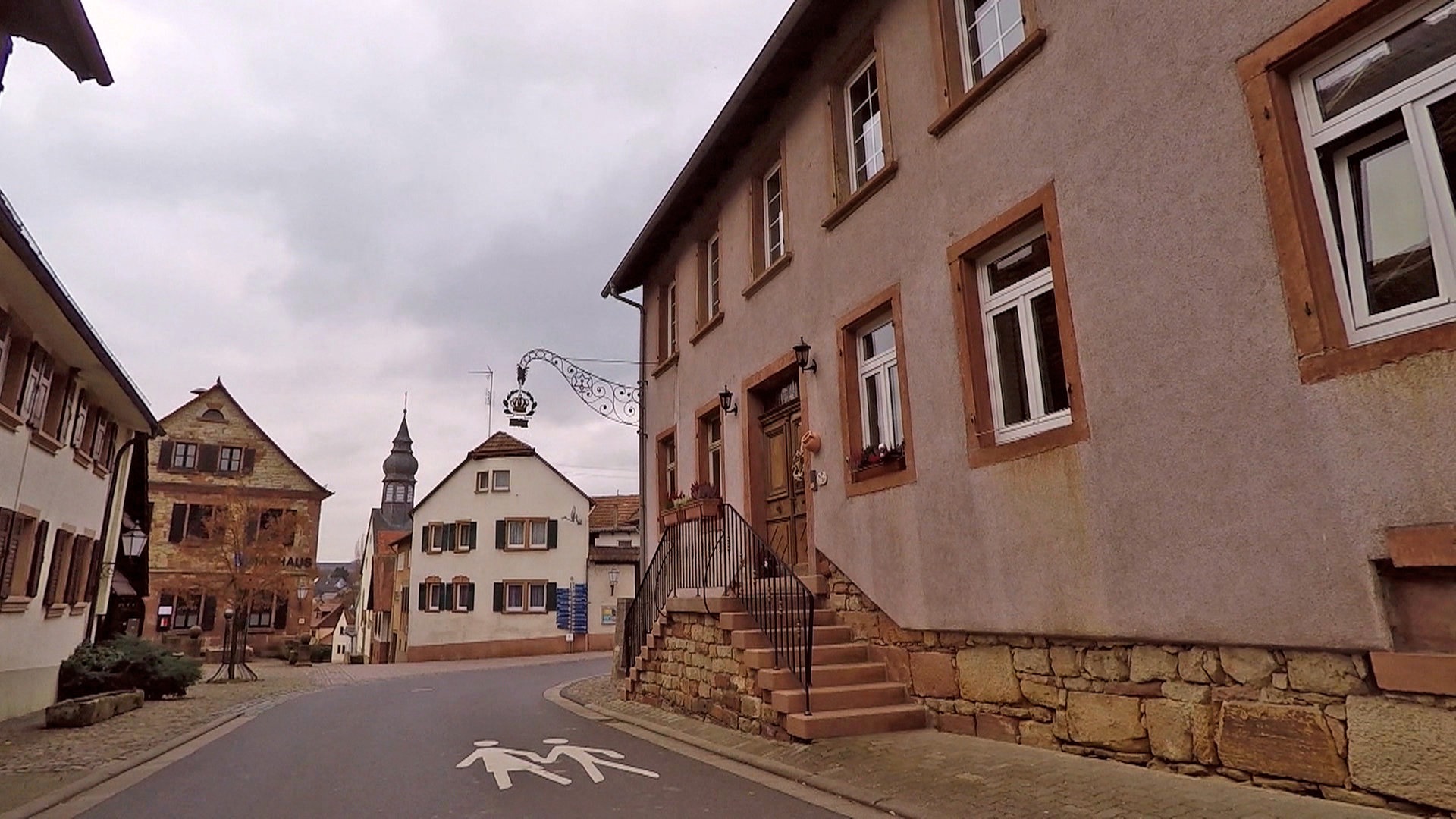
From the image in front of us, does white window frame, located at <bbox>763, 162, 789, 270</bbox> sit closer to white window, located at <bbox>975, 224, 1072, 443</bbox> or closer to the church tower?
white window, located at <bbox>975, 224, 1072, 443</bbox>

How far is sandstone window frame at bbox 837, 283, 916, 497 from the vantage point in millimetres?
7902

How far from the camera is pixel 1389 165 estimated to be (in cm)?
444

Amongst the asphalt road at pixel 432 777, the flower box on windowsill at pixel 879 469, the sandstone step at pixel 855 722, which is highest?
the flower box on windowsill at pixel 879 469

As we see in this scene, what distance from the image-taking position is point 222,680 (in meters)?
21.1

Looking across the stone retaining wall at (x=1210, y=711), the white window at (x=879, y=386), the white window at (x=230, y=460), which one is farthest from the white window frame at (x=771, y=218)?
the white window at (x=230, y=460)

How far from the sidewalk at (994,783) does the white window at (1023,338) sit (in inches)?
95.0

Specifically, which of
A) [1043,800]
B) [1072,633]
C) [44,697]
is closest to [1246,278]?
[1072,633]

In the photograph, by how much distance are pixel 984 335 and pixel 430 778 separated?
5751 millimetres

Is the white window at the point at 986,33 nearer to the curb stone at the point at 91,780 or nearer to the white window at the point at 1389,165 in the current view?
the white window at the point at 1389,165

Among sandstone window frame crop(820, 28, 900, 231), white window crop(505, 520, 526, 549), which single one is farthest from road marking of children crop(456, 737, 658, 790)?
white window crop(505, 520, 526, 549)

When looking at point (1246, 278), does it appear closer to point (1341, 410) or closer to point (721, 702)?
point (1341, 410)

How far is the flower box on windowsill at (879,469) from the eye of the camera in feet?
26.4

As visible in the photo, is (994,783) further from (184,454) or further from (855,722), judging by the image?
(184,454)

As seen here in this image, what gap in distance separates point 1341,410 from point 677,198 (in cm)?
1060
